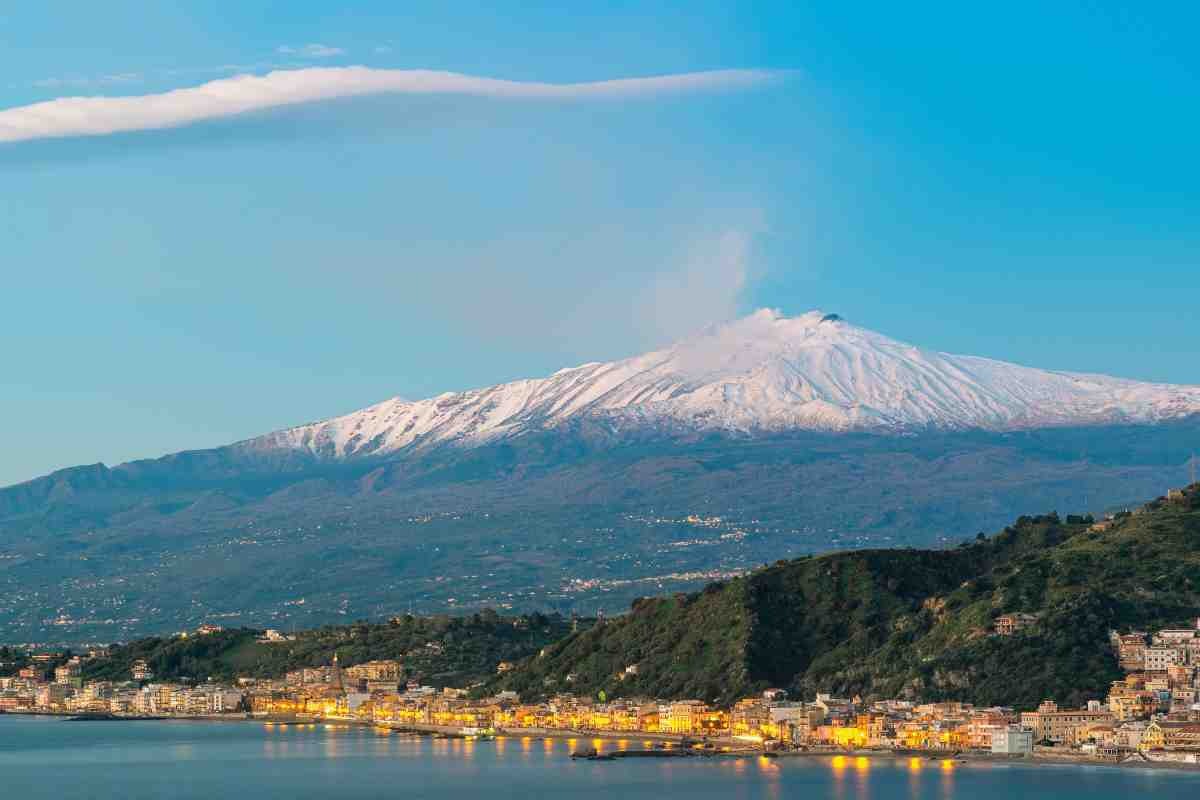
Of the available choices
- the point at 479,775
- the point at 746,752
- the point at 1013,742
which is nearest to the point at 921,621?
the point at 746,752

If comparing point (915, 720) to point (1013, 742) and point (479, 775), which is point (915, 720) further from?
point (479, 775)

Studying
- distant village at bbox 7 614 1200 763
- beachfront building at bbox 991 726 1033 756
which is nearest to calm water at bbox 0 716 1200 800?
beachfront building at bbox 991 726 1033 756

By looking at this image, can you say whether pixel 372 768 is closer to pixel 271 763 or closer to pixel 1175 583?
pixel 271 763

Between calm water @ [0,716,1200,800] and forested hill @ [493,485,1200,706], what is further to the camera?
forested hill @ [493,485,1200,706]

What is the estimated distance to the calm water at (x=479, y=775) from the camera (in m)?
102

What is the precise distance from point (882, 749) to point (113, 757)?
48.7 metres

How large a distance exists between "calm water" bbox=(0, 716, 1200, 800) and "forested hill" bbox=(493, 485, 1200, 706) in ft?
29.9

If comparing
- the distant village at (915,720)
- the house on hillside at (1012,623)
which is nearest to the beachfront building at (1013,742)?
the distant village at (915,720)

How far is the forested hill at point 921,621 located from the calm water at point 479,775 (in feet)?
29.9

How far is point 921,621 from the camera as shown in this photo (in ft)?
433

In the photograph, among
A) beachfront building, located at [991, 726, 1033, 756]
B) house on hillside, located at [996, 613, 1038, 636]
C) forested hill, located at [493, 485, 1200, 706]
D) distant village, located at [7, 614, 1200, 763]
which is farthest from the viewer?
house on hillside, located at [996, 613, 1038, 636]

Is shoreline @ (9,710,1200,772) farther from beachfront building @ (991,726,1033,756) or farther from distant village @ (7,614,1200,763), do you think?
beachfront building @ (991,726,1033,756)

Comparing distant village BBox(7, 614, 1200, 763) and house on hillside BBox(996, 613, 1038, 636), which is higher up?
house on hillside BBox(996, 613, 1038, 636)

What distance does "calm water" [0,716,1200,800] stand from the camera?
3999 inches
